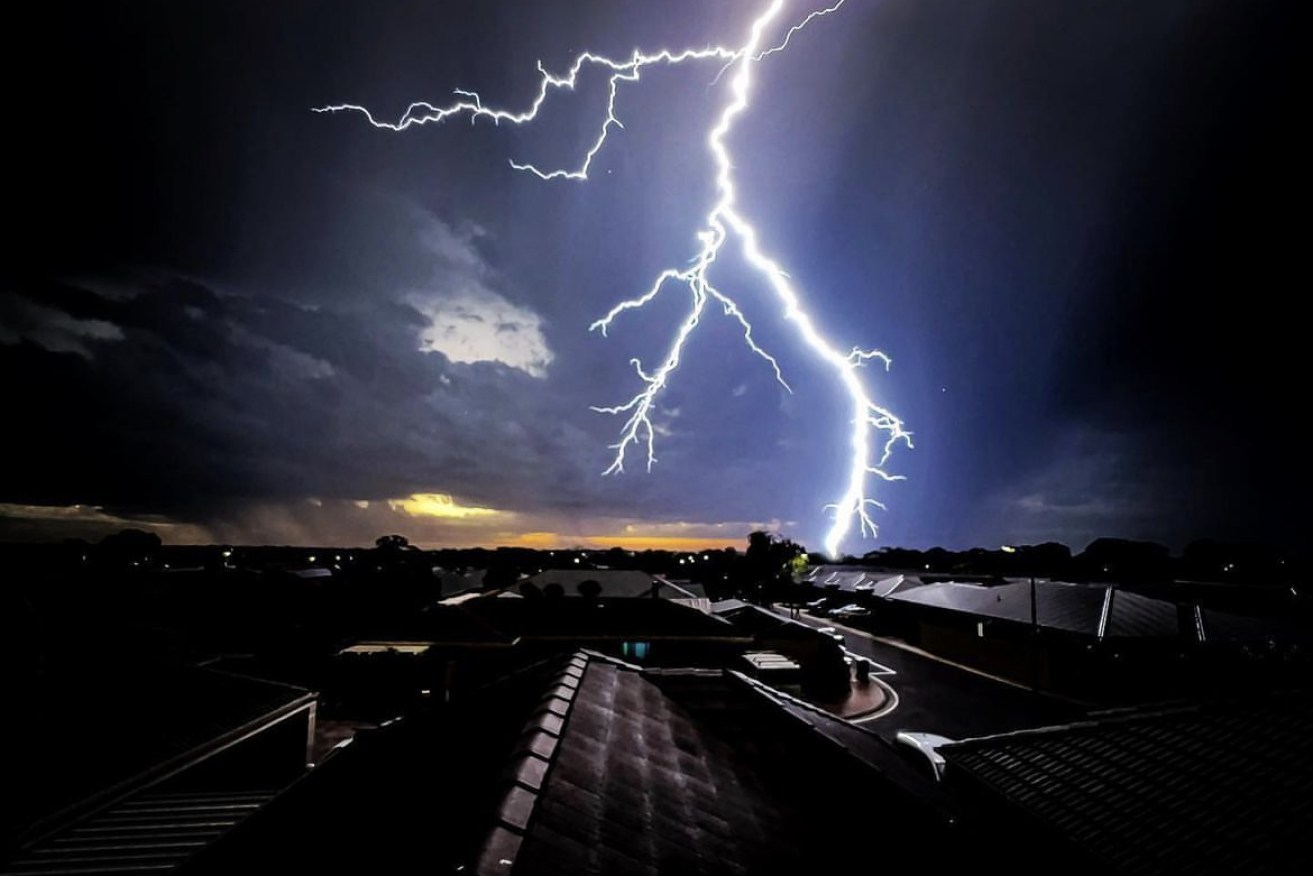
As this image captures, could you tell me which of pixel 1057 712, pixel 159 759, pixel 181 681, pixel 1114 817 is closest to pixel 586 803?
pixel 1114 817

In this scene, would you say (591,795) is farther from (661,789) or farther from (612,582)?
(612,582)

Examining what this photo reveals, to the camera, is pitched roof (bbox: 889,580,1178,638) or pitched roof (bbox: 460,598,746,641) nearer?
pitched roof (bbox: 889,580,1178,638)

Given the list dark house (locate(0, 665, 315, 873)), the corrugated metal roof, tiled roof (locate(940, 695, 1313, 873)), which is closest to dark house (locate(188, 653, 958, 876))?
tiled roof (locate(940, 695, 1313, 873))

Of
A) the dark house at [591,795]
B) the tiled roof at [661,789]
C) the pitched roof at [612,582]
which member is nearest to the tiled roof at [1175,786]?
the dark house at [591,795]

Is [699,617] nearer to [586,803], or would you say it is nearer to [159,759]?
[159,759]

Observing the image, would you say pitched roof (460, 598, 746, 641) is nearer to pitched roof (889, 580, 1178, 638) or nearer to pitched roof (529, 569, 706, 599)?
pitched roof (529, 569, 706, 599)

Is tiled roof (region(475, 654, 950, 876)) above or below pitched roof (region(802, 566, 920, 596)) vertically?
above

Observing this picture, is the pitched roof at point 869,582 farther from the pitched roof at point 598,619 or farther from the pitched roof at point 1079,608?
the pitched roof at point 598,619

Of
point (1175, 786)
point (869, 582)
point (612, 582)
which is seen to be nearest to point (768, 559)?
point (869, 582)

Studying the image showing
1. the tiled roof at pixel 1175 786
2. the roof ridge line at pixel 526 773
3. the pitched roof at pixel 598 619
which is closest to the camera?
the roof ridge line at pixel 526 773
